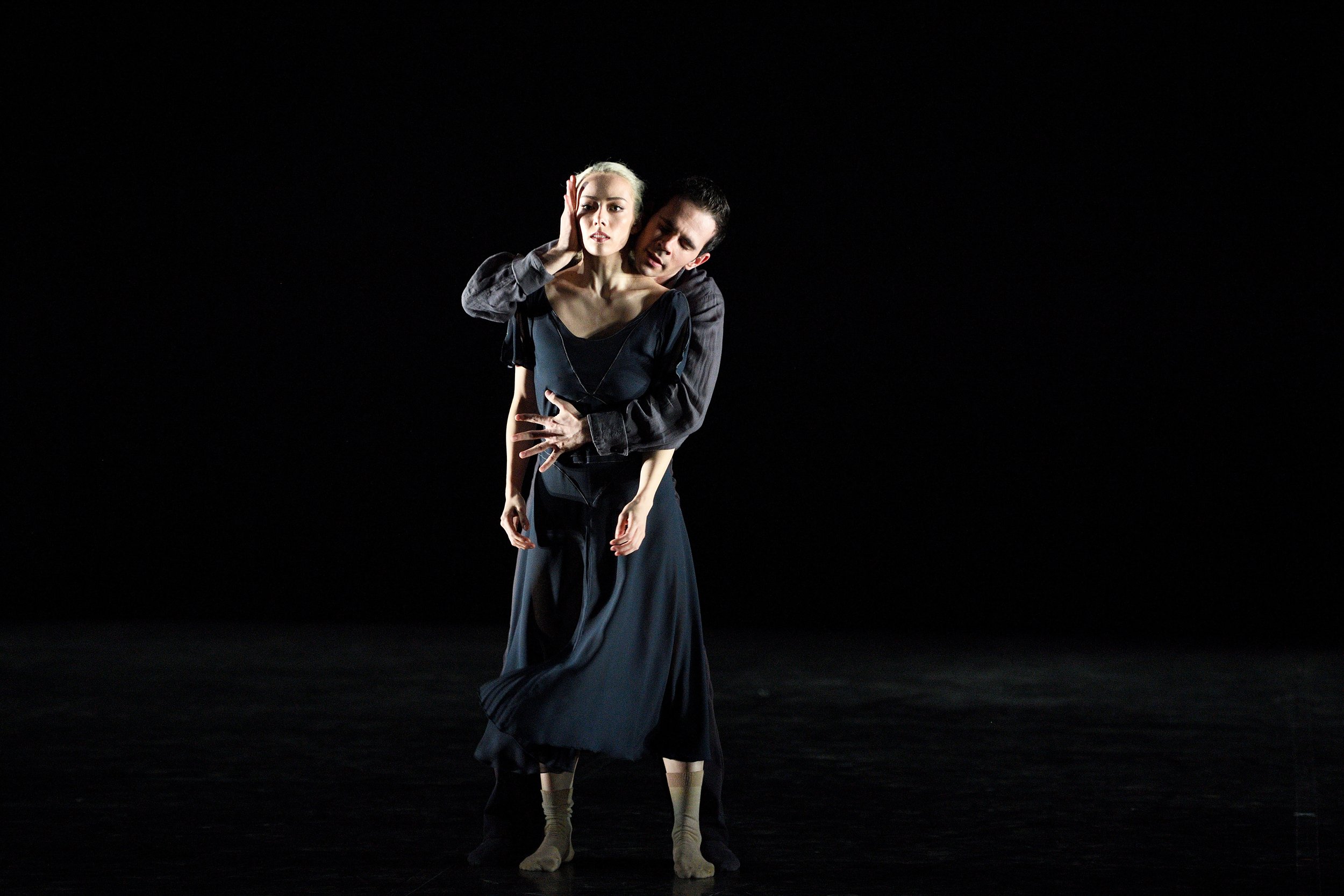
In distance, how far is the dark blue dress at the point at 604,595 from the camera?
7.96 feet

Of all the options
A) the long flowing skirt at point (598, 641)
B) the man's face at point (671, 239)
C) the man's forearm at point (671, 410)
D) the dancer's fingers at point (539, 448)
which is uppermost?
the man's face at point (671, 239)

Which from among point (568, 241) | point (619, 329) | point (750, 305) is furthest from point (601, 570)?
point (750, 305)

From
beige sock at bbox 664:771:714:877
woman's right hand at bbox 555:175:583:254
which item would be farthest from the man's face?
beige sock at bbox 664:771:714:877

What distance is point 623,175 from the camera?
2.44 metres

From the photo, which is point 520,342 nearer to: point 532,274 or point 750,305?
point 532,274

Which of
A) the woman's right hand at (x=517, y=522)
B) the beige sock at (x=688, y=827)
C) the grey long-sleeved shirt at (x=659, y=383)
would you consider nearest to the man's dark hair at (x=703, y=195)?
the grey long-sleeved shirt at (x=659, y=383)

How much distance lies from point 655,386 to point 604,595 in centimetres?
34

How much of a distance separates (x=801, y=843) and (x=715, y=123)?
3955mm

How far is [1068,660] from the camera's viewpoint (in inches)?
219

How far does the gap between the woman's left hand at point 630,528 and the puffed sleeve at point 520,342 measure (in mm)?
308

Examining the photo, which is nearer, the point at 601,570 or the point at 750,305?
the point at 601,570

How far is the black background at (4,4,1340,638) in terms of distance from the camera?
613 cm

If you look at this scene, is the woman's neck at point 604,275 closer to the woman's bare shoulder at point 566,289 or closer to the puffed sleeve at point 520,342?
the woman's bare shoulder at point 566,289

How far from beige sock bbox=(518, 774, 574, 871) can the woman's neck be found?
2.57 feet
